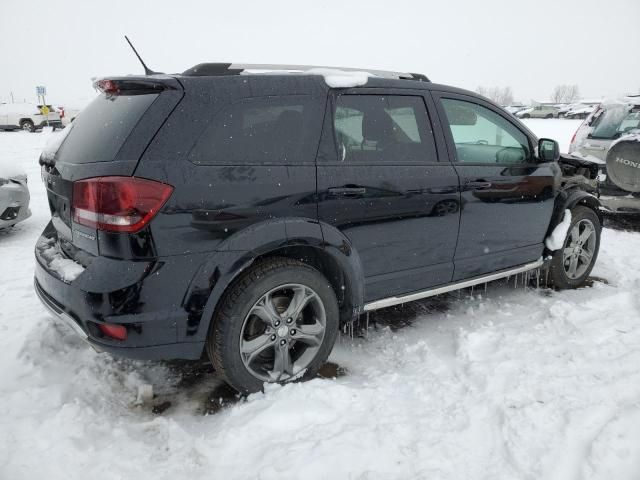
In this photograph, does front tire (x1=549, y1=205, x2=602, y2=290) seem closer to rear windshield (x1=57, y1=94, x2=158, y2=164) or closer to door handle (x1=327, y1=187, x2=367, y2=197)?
door handle (x1=327, y1=187, x2=367, y2=197)

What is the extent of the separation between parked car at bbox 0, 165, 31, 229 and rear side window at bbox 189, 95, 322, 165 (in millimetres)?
4493

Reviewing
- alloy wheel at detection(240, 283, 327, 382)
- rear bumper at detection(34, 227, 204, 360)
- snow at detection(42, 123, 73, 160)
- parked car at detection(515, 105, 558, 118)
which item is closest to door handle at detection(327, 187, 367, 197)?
alloy wheel at detection(240, 283, 327, 382)

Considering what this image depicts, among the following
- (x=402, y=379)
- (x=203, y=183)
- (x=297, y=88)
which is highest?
(x=297, y=88)

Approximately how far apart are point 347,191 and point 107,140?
1.33 meters

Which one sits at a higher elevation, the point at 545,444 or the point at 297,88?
the point at 297,88

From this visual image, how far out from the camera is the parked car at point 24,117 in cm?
2697

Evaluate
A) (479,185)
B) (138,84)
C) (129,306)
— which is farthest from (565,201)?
(129,306)

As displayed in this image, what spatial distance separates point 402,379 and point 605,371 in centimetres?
125

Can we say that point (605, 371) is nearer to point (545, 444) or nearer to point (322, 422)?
point (545, 444)

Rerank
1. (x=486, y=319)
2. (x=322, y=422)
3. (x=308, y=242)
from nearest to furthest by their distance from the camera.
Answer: (x=322, y=422) → (x=308, y=242) → (x=486, y=319)

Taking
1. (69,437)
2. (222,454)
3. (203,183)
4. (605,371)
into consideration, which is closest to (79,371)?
(69,437)

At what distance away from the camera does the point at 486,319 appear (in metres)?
3.88

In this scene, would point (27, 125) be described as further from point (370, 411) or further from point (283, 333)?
point (370, 411)

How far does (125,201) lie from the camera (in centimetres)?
226
